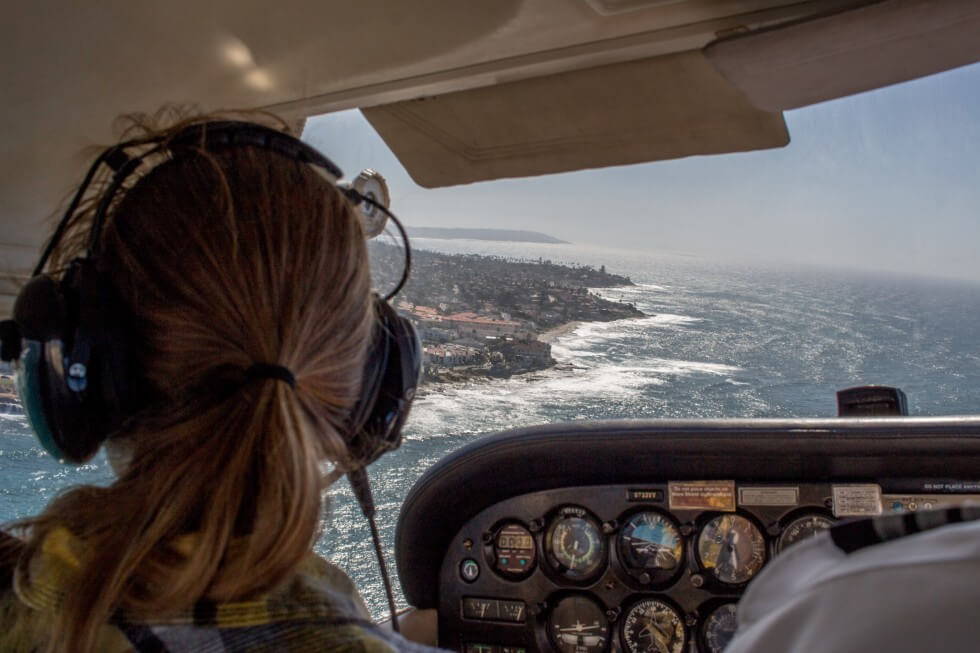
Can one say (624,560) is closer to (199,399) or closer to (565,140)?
(565,140)

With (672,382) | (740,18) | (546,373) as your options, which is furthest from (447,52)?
(672,382)

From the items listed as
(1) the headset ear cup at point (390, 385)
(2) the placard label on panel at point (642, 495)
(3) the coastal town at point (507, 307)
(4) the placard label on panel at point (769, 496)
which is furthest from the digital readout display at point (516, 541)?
(1) the headset ear cup at point (390, 385)

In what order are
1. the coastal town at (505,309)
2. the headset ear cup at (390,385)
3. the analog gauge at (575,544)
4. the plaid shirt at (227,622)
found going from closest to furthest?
1. the plaid shirt at (227,622)
2. the headset ear cup at (390,385)
3. the coastal town at (505,309)
4. the analog gauge at (575,544)

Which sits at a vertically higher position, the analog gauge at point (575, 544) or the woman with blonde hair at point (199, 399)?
the woman with blonde hair at point (199, 399)

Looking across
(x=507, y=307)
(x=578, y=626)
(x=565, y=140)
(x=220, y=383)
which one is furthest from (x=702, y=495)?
(x=220, y=383)

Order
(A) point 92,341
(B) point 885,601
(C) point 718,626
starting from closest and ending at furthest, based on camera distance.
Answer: (B) point 885,601 → (A) point 92,341 → (C) point 718,626

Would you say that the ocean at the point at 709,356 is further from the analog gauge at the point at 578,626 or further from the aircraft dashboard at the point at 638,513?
the analog gauge at the point at 578,626

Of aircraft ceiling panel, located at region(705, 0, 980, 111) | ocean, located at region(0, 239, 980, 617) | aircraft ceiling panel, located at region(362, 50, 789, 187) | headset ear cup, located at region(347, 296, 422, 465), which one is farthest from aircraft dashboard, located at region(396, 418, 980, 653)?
headset ear cup, located at region(347, 296, 422, 465)
